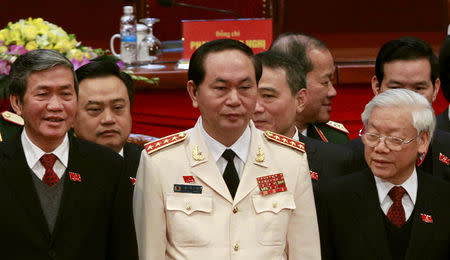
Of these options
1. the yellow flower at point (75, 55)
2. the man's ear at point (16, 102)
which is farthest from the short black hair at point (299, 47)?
the man's ear at point (16, 102)

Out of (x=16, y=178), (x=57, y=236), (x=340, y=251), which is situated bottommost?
(x=340, y=251)

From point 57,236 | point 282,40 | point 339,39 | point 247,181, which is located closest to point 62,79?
point 57,236

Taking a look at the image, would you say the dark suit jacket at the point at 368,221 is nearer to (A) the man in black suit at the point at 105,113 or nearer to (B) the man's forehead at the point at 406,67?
(B) the man's forehead at the point at 406,67

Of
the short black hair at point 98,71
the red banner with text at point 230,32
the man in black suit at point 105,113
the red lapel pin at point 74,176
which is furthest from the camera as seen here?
the red banner with text at point 230,32

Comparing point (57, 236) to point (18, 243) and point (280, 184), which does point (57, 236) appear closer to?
point (18, 243)

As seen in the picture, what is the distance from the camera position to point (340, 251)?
265 cm

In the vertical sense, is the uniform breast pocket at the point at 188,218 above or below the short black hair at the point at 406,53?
below

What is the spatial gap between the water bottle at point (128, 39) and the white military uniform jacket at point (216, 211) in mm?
2539

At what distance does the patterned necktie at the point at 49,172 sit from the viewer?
2379 millimetres

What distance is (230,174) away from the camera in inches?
99.1

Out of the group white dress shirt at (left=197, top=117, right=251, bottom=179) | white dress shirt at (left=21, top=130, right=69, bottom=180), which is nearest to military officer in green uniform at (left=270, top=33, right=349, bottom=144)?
white dress shirt at (left=197, top=117, right=251, bottom=179)

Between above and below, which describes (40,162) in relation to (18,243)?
above

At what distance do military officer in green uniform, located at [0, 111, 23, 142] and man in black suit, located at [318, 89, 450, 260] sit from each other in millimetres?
1272

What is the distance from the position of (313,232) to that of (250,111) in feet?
1.45
